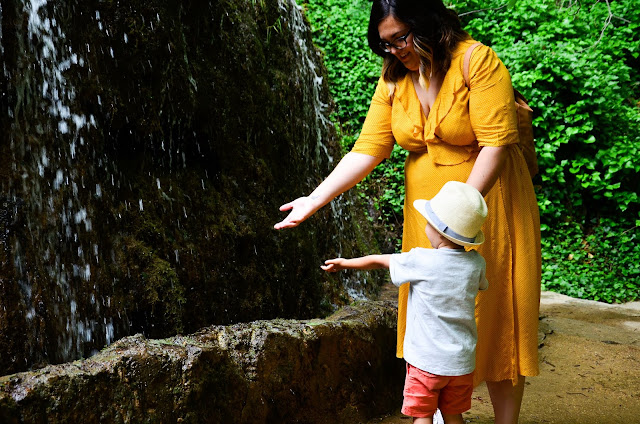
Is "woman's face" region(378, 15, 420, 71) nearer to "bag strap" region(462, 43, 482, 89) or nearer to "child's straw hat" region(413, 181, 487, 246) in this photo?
"bag strap" region(462, 43, 482, 89)

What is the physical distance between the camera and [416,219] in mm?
2664

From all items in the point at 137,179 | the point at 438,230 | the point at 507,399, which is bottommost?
the point at 507,399

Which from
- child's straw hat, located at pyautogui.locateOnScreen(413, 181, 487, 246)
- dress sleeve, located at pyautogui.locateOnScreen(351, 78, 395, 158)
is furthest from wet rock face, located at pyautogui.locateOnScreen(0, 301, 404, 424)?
child's straw hat, located at pyautogui.locateOnScreen(413, 181, 487, 246)

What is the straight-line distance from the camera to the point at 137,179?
390 cm

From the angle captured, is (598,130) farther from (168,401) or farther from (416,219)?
(168,401)

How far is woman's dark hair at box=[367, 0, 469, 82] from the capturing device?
93.7 inches

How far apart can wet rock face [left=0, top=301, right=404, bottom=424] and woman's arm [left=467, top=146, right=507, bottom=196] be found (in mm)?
1204

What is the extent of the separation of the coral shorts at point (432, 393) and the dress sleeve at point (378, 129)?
990 mm

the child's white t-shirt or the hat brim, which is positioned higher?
the hat brim

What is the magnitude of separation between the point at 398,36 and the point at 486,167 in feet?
2.11

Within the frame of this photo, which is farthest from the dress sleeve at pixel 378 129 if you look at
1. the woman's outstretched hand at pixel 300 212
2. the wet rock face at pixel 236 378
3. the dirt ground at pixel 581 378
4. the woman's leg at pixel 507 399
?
the dirt ground at pixel 581 378

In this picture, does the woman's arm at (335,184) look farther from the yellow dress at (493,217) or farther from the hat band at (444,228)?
the hat band at (444,228)

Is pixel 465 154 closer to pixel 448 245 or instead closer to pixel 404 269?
pixel 448 245

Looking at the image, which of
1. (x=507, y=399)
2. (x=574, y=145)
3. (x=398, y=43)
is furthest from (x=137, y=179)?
(x=574, y=145)
